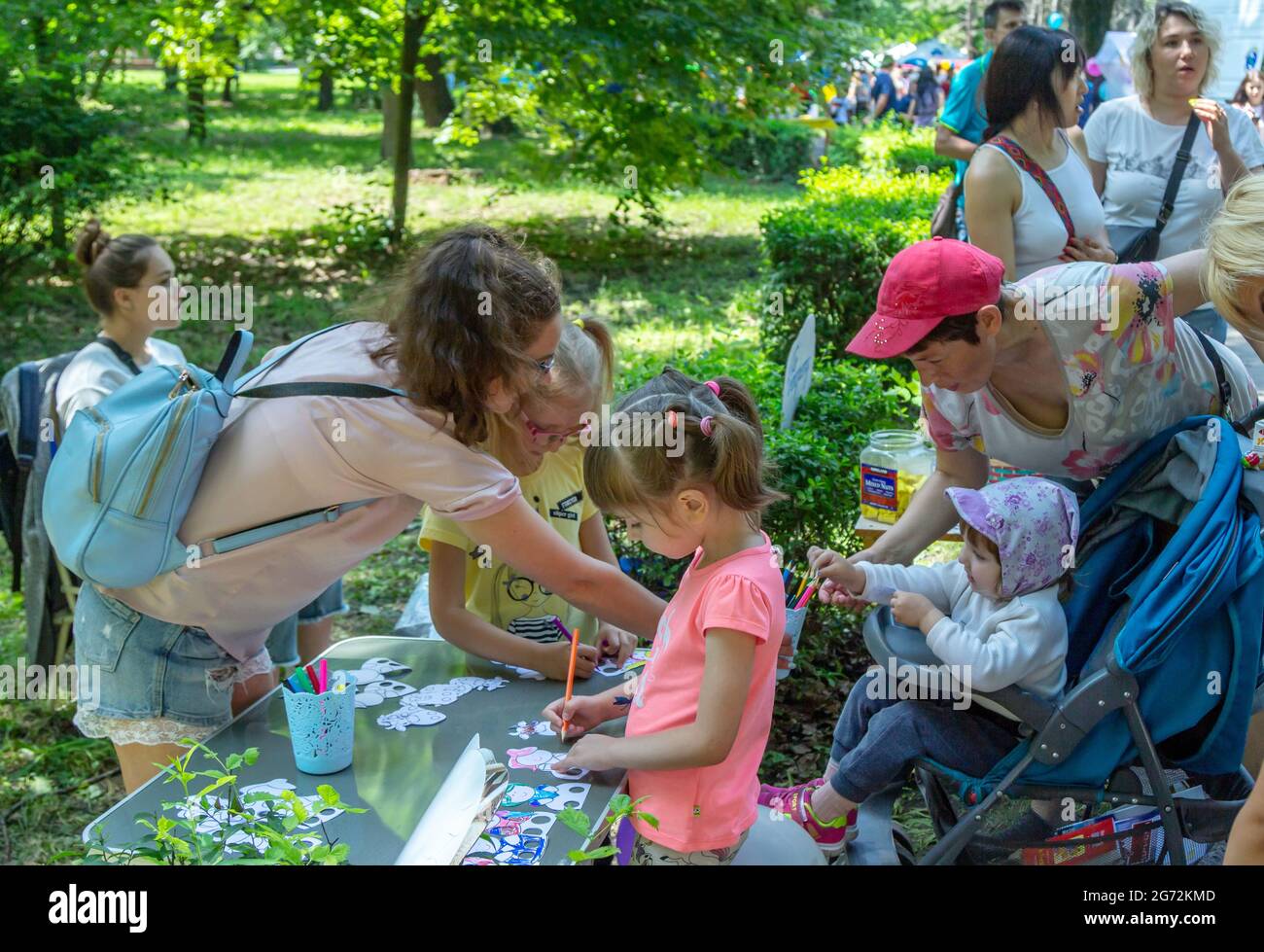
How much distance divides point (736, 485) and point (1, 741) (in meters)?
3.15

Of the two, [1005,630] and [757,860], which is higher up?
[1005,630]

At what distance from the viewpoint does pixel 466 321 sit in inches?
84.8

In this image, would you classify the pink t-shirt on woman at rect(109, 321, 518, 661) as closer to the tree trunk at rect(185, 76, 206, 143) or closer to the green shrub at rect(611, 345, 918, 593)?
the green shrub at rect(611, 345, 918, 593)

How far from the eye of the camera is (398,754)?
2.23 metres

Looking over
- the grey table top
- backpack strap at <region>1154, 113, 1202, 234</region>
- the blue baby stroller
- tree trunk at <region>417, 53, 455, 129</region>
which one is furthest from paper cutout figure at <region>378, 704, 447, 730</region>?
tree trunk at <region>417, 53, 455, 129</region>

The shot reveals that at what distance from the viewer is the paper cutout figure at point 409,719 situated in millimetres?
2336

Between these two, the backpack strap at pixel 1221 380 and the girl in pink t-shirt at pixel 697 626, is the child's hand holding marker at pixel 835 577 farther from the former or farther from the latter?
the backpack strap at pixel 1221 380

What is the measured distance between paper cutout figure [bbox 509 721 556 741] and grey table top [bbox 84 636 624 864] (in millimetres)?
13

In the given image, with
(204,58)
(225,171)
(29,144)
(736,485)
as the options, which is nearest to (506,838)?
(736,485)

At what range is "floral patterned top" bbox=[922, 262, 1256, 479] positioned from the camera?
2.49 m

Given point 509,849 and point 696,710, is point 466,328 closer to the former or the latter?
point 696,710

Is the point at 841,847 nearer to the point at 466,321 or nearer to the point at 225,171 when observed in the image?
the point at 466,321

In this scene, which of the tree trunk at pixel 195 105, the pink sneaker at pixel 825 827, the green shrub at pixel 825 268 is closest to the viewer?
the pink sneaker at pixel 825 827

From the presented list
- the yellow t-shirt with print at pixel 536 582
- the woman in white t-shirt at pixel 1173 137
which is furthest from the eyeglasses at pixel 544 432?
the woman in white t-shirt at pixel 1173 137
